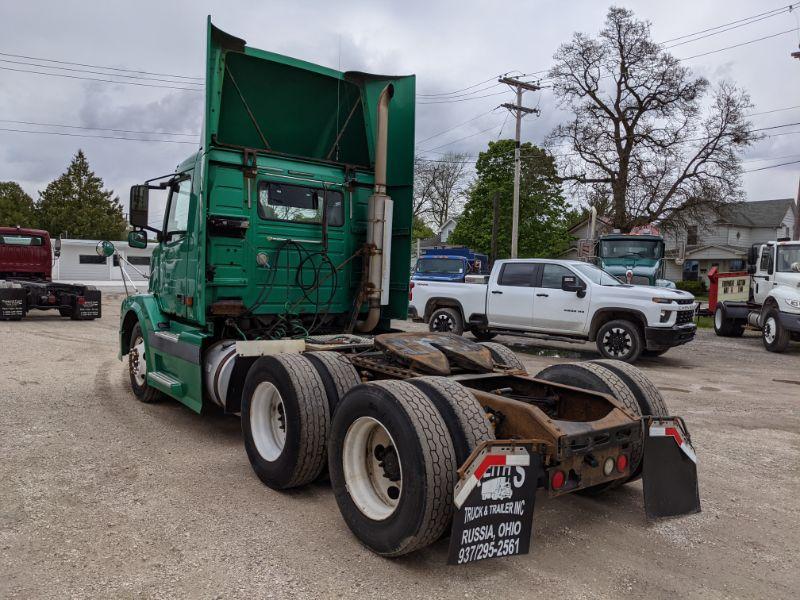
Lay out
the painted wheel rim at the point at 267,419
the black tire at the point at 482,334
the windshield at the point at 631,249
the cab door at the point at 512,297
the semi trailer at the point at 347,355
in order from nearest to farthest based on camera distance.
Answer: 1. the semi trailer at the point at 347,355
2. the painted wheel rim at the point at 267,419
3. the cab door at the point at 512,297
4. the black tire at the point at 482,334
5. the windshield at the point at 631,249

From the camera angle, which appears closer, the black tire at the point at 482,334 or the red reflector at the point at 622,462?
the red reflector at the point at 622,462

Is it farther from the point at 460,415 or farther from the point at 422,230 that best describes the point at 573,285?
the point at 422,230

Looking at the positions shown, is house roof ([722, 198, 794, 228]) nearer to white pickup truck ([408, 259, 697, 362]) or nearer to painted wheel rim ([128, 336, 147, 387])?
white pickup truck ([408, 259, 697, 362])

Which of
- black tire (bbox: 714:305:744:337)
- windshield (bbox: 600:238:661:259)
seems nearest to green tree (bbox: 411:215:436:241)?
windshield (bbox: 600:238:661:259)

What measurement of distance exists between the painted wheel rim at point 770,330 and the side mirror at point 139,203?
1279cm

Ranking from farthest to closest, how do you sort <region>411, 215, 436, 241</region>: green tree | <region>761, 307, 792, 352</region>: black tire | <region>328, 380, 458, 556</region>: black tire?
<region>411, 215, 436, 241</region>: green tree < <region>761, 307, 792, 352</region>: black tire < <region>328, 380, 458, 556</region>: black tire

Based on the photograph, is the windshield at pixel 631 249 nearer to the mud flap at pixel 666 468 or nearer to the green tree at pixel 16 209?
the mud flap at pixel 666 468

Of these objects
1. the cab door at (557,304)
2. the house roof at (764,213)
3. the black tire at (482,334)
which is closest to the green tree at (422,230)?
the house roof at (764,213)

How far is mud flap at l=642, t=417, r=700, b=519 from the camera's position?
3557 millimetres

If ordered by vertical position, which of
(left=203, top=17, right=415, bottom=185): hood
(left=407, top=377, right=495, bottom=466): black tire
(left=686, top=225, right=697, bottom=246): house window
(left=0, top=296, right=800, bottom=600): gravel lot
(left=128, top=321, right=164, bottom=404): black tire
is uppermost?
(left=686, top=225, right=697, bottom=246): house window

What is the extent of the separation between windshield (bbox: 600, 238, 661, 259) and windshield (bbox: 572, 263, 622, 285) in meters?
9.00

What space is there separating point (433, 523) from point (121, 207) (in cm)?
5972

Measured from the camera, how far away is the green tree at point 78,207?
4988 cm

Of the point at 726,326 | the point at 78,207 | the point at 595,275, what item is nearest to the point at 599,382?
the point at 595,275
